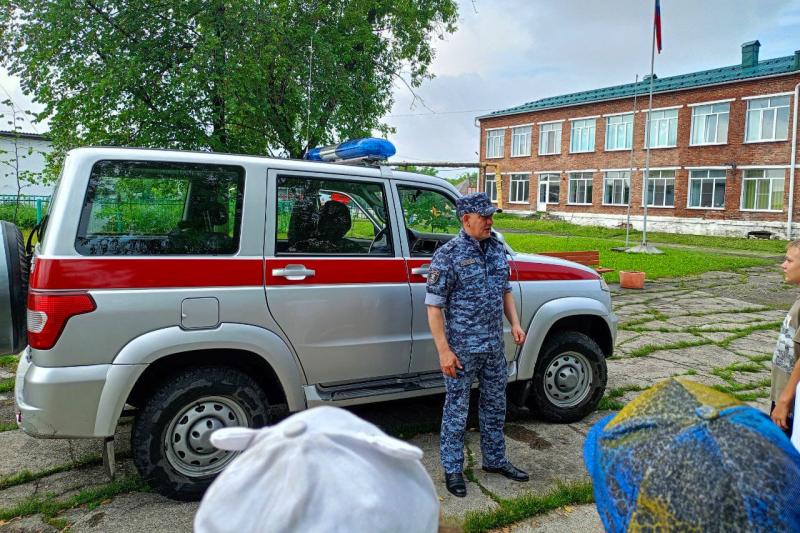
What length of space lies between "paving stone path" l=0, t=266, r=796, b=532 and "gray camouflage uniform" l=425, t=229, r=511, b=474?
410 mm

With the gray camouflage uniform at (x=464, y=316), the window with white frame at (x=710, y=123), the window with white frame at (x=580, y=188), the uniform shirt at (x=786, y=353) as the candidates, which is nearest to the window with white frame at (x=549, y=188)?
the window with white frame at (x=580, y=188)

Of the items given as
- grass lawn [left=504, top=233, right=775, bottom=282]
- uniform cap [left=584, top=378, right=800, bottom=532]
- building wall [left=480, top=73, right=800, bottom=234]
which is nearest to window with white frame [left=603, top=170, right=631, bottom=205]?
building wall [left=480, top=73, right=800, bottom=234]

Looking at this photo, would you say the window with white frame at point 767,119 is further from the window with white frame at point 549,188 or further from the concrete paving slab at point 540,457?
the concrete paving slab at point 540,457

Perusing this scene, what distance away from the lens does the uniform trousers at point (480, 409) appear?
3.85 meters

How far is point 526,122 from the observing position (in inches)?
1624

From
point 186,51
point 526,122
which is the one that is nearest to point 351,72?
point 186,51

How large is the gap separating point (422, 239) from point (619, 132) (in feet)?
112

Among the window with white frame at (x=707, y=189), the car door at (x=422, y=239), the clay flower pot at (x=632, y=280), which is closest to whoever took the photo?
the car door at (x=422, y=239)

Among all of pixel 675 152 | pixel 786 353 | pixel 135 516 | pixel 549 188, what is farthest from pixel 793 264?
pixel 549 188

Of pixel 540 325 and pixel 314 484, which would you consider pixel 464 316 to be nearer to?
pixel 540 325

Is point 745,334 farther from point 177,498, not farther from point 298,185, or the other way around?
point 177,498

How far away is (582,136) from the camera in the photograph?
37750 mm

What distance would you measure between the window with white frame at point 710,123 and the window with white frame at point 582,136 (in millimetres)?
6569

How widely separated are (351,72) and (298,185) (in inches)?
301
